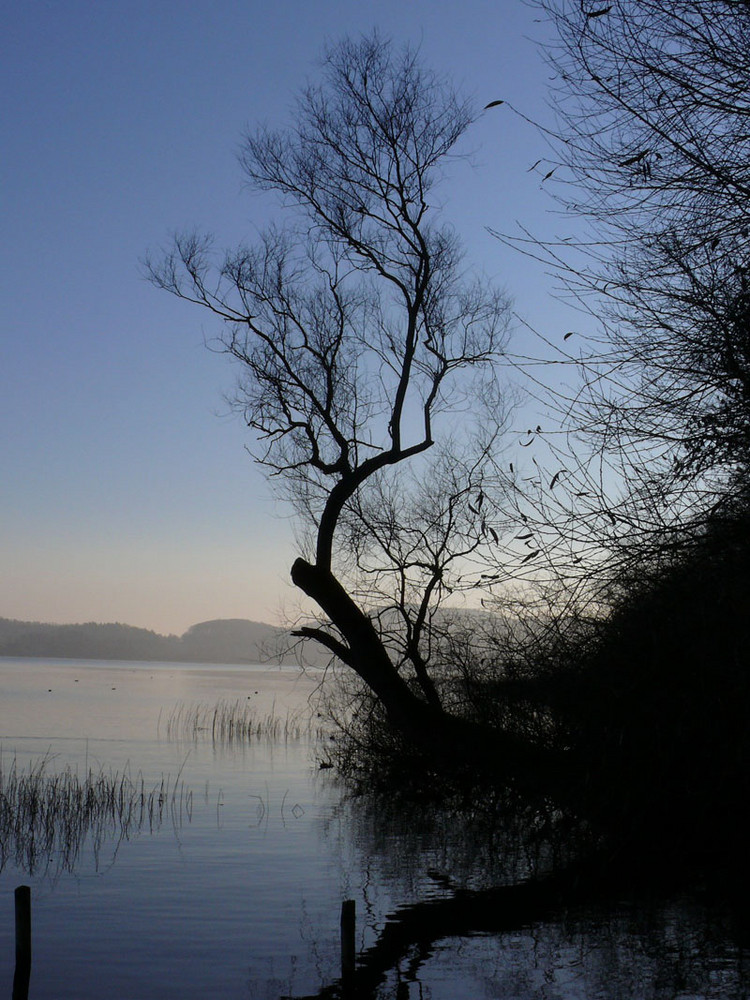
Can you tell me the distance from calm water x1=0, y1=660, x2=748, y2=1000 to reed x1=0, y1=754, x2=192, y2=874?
0.36ft

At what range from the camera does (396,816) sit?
22.1 meters

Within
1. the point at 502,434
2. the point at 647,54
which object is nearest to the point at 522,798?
the point at 502,434

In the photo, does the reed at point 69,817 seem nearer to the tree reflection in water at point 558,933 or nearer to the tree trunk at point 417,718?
the tree reflection in water at point 558,933

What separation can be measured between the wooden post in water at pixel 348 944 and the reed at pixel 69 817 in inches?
305

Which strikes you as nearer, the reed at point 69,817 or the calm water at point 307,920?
the calm water at point 307,920

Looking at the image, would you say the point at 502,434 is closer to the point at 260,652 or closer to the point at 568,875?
the point at 260,652

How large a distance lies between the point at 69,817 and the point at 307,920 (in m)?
7.92

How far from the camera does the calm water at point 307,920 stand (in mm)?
10461

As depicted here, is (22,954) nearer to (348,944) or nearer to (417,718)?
(348,944)

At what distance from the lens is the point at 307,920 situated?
13328 mm

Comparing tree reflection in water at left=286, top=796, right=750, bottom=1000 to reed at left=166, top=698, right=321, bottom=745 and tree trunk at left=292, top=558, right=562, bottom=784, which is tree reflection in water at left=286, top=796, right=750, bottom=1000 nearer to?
tree trunk at left=292, top=558, right=562, bottom=784

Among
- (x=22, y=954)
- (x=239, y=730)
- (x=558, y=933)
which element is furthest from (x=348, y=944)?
(x=239, y=730)

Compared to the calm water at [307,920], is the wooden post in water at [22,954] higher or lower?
higher

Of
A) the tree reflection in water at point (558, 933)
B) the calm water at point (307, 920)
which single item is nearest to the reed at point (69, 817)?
the calm water at point (307, 920)
